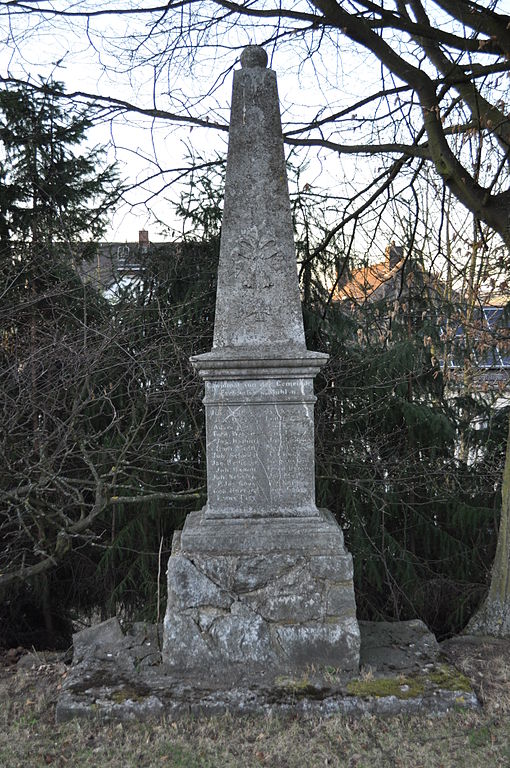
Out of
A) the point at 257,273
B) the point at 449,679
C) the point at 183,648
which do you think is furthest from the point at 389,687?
the point at 257,273

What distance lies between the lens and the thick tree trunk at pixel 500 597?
514 centimetres

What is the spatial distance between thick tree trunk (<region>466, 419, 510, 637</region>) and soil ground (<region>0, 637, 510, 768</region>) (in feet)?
4.79

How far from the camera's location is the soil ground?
3.19 metres

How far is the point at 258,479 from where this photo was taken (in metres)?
4.10

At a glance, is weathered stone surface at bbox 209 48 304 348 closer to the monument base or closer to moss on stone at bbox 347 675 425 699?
the monument base

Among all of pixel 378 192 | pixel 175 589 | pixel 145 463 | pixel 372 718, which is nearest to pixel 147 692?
pixel 175 589

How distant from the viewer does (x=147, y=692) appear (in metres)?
3.67

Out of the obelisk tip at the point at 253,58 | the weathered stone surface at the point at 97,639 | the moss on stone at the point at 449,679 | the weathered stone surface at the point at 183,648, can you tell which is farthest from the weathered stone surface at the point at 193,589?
the obelisk tip at the point at 253,58

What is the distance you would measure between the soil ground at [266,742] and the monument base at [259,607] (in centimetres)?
41

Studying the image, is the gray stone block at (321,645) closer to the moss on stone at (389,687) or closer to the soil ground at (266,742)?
the moss on stone at (389,687)

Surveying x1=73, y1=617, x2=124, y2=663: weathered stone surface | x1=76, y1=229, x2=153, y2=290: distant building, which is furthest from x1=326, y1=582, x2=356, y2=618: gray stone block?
x1=76, y1=229, x2=153, y2=290: distant building

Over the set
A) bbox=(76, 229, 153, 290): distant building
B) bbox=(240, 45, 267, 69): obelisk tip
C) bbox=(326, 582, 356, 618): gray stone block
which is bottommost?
bbox=(326, 582, 356, 618): gray stone block

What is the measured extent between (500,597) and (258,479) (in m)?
2.39

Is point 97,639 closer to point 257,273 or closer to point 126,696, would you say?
point 126,696
